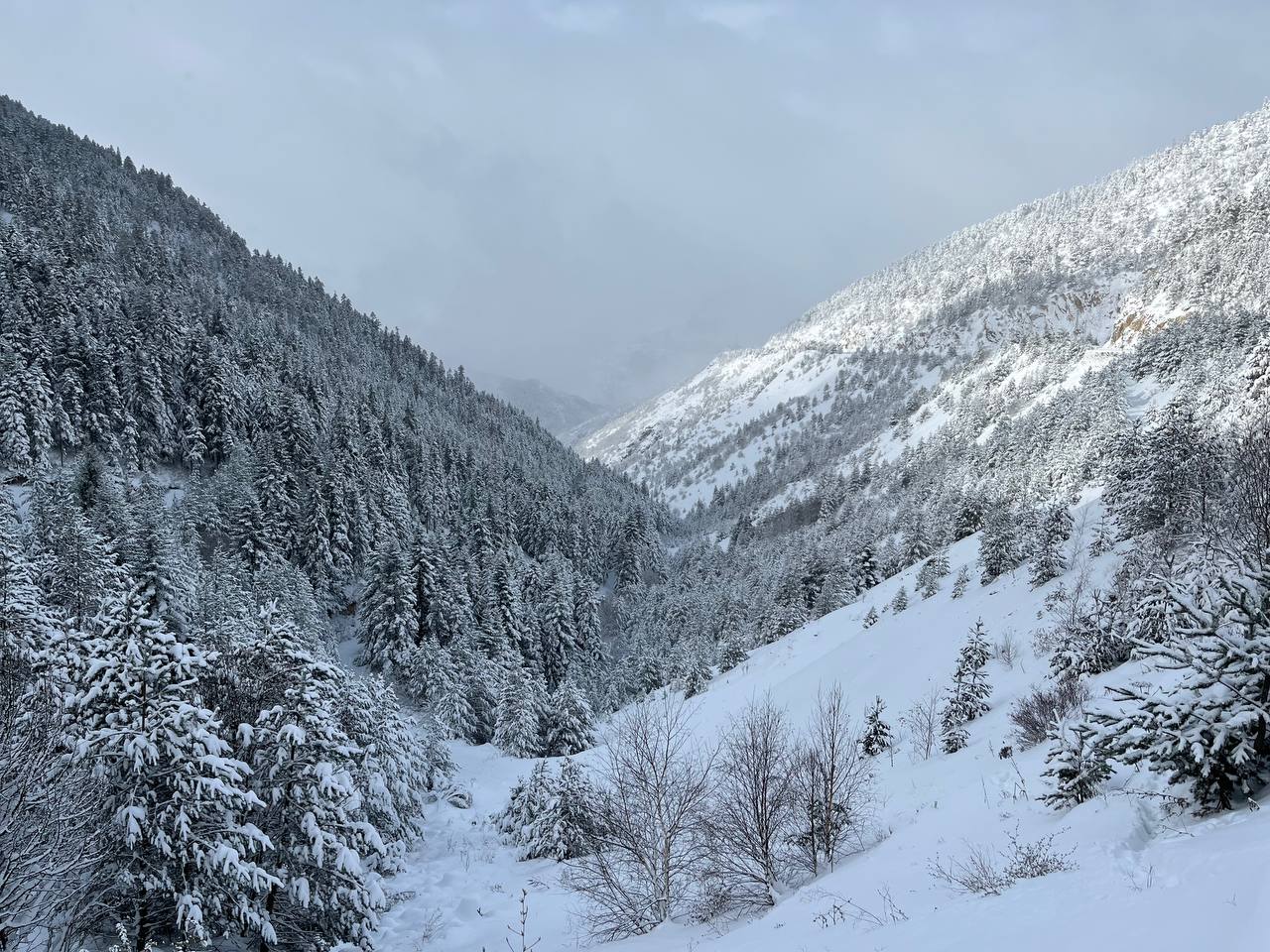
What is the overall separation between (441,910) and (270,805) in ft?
28.3

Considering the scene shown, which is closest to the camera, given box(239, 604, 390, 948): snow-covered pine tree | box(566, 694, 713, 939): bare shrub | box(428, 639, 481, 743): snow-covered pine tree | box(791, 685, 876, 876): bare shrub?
box(239, 604, 390, 948): snow-covered pine tree

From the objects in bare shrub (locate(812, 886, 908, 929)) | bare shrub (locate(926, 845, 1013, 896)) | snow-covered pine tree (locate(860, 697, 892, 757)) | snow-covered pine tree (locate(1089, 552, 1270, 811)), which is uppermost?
snow-covered pine tree (locate(1089, 552, 1270, 811))

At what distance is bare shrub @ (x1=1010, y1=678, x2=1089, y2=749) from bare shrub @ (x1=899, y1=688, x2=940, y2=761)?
3.53 metres

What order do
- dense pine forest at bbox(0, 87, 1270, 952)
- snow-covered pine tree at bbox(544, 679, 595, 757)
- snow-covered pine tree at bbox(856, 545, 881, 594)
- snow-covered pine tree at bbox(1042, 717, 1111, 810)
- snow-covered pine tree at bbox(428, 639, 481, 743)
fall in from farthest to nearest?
snow-covered pine tree at bbox(856, 545, 881, 594) < snow-covered pine tree at bbox(428, 639, 481, 743) < snow-covered pine tree at bbox(544, 679, 595, 757) < dense pine forest at bbox(0, 87, 1270, 952) < snow-covered pine tree at bbox(1042, 717, 1111, 810)

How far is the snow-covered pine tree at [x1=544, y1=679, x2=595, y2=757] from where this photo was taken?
3947 centimetres

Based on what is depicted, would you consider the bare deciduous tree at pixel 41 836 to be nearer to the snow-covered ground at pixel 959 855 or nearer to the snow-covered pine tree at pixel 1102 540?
the snow-covered ground at pixel 959 855

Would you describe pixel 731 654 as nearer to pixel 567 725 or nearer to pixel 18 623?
pixel 567 725

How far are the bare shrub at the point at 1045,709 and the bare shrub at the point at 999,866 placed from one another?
219 inches

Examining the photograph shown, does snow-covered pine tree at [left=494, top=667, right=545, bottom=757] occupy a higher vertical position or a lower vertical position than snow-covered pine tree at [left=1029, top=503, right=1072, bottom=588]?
lower

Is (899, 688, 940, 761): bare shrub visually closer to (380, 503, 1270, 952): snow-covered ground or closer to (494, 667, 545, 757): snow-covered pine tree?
(380, 503, 1270, 952): snow-covered ground

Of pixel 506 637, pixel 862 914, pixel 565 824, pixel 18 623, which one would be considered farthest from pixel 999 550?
pixel 18 623

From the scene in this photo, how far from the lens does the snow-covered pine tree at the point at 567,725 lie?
129ft

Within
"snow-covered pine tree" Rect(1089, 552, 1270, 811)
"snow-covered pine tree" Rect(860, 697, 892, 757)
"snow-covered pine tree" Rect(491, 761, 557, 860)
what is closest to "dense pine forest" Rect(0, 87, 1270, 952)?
"snow-covered pine tree" Rect(1089, 552, 1270, 811)

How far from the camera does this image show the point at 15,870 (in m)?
8.58
